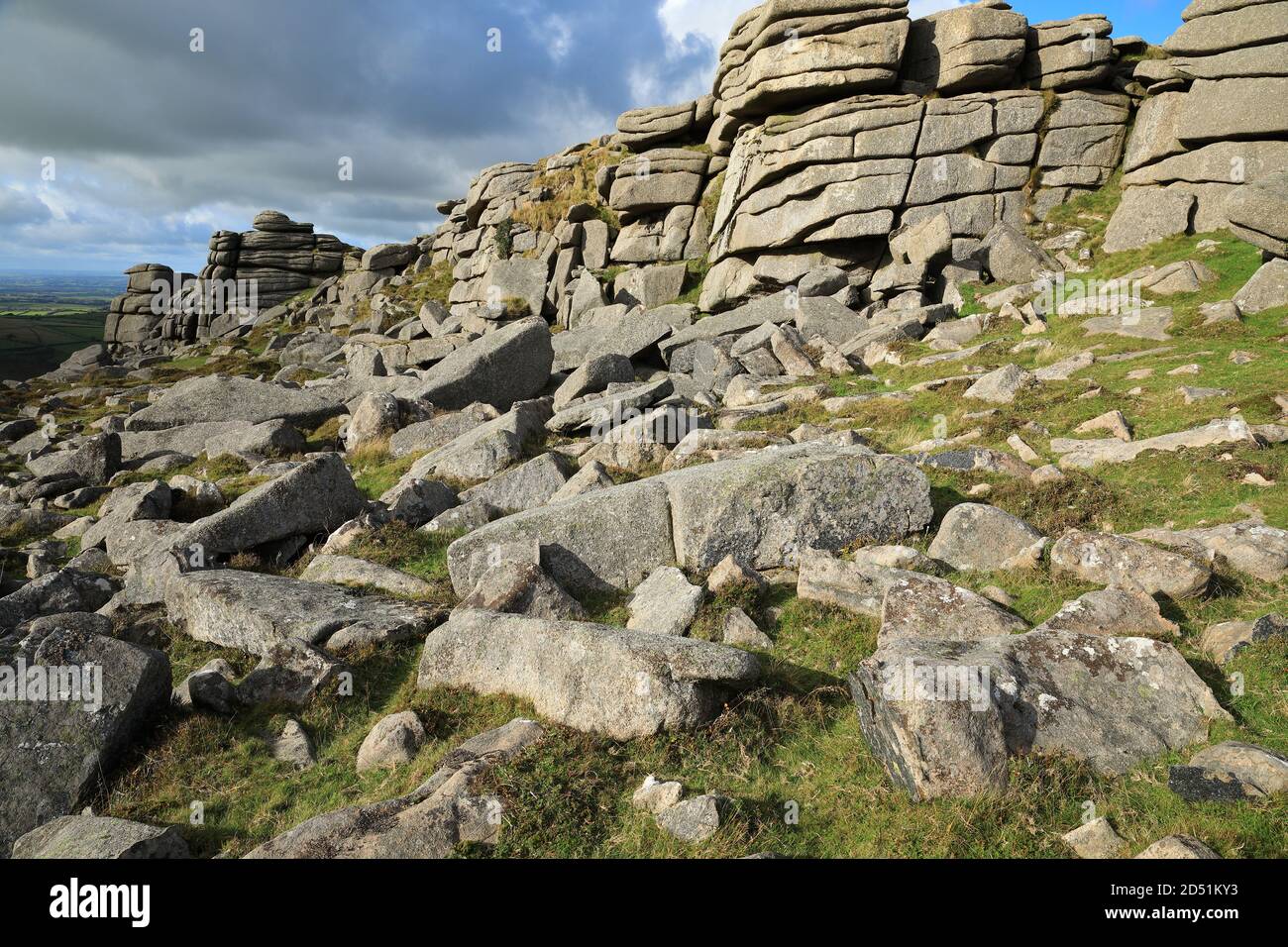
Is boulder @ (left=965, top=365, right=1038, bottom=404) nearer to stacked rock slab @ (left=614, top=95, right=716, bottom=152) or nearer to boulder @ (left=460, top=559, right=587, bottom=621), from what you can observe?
boulder @ (left=460, top=559, right=587, bottom=621)

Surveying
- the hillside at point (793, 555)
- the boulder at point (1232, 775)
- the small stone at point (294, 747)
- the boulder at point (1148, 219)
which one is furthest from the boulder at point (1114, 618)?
the boulder at point (1148, 219)

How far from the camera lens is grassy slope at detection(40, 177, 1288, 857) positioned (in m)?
5.75

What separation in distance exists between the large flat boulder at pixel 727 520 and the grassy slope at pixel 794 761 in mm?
685

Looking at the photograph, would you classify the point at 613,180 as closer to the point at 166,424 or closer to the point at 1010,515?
the point at 166,424

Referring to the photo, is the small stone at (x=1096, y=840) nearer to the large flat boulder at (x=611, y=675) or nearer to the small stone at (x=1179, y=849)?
the small stone at (x=1179, y=849)

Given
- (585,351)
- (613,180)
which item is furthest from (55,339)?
(585,351)

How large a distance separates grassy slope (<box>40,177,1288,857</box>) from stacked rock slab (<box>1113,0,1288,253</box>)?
19730mm

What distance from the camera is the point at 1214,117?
1088 inches

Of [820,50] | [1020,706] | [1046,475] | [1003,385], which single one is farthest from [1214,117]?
[1020,706]

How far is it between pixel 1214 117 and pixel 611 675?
3360 cm

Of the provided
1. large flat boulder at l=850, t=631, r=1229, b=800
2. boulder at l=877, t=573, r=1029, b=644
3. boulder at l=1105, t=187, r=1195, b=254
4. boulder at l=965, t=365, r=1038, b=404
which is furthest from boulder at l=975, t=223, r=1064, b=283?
large flat boulder at l=850, t=631, r=1229, b=800

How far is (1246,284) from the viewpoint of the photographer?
19359mm

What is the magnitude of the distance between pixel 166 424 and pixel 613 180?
88.9 feet

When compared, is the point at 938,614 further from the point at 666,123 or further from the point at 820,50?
the point at 666,123
